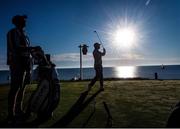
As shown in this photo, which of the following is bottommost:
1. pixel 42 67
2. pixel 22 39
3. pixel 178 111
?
pixel 178 111

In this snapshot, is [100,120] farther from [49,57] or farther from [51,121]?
[49,57]

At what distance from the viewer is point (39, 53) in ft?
23.4

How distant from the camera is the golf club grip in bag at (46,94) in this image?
688 cm

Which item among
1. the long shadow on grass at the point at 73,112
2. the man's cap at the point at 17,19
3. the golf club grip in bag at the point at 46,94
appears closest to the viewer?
the long shadow on grass at the point at 73,112

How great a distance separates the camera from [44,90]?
6.94 metres

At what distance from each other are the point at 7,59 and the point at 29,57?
1.65 feet

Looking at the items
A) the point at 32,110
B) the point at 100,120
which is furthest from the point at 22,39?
the point at 100,120

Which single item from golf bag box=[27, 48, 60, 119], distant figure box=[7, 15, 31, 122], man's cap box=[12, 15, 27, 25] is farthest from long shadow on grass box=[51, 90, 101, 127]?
man's cap box=[12, 15, 27, 25]

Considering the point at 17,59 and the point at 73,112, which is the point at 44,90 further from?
the point at 73,112

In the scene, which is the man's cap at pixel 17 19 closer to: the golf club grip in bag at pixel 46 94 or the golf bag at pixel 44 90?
the golf bag at pixel 44 90

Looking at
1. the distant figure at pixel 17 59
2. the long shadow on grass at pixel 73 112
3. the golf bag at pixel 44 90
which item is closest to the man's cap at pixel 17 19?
the distant figure at pixel 17 59

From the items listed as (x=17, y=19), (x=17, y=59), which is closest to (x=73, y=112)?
(x=17, y=59)

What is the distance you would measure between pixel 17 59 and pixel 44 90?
3.09ft

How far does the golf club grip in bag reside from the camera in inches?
271
